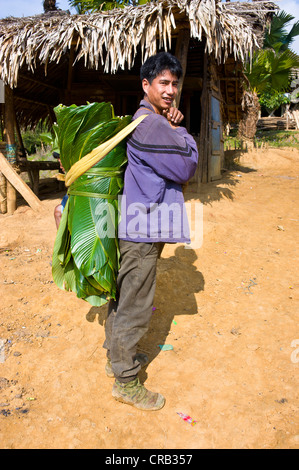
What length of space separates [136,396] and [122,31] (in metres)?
4.46

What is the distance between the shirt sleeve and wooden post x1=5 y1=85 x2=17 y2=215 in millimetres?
4605

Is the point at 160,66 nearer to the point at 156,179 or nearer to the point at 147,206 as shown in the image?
the point at 156,179

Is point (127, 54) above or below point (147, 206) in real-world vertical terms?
above

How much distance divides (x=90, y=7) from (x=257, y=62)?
4795 millimetres

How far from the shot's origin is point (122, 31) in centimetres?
432

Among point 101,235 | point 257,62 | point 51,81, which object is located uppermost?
point 257,62

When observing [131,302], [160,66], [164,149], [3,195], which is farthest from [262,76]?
[131,302]

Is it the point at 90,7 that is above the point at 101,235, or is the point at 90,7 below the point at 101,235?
above

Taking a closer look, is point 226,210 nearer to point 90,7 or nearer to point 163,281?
point 163,281

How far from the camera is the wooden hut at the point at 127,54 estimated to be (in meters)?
4.17

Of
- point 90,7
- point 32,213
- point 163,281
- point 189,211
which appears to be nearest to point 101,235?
point 163,281

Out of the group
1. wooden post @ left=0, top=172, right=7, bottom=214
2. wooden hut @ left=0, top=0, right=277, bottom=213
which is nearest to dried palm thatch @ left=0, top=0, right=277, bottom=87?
wooden hut @ left=0, top=0, right=277, bottom=213

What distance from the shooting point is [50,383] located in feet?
6.42

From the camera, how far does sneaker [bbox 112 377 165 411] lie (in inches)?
69.2
